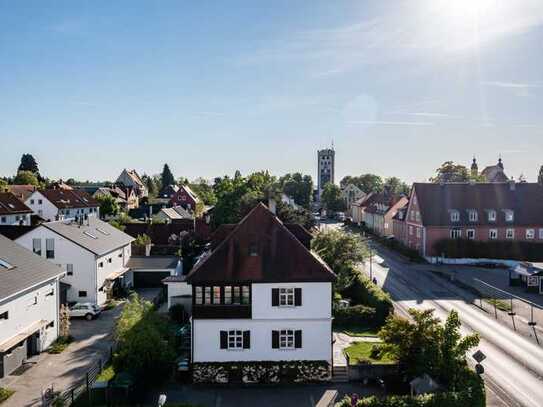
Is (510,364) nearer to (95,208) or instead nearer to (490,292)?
(490,292)

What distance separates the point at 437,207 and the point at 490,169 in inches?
2809

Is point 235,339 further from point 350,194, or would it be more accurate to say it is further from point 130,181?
point 130,181

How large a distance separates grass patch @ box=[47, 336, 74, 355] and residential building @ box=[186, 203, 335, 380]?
409 inches

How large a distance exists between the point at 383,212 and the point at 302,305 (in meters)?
61.1

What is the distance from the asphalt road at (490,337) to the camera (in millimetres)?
23516

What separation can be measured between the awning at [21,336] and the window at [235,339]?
1123cm

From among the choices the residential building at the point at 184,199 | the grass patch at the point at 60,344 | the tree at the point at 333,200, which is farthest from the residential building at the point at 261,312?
the tree at the point at 333,200

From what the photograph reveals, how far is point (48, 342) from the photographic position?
30.8 metres

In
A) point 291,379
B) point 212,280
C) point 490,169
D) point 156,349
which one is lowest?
point 291,379

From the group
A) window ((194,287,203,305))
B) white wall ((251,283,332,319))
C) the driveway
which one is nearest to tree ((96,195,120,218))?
the driveway

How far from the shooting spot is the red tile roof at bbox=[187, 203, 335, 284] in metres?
26.3

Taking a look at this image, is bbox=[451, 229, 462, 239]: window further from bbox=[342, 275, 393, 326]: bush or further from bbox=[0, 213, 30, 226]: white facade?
bbox=[0, 213, 30, 226]: white facade

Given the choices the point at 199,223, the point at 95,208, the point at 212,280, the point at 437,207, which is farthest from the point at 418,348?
the point at 95,208

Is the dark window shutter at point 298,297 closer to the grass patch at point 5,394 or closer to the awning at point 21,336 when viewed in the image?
the grass patch at point 5,394
